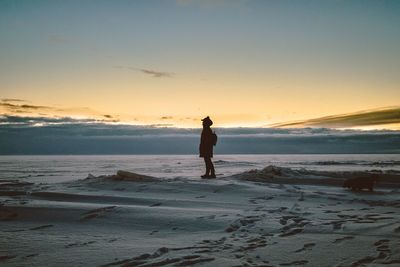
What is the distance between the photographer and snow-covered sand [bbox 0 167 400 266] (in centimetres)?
417

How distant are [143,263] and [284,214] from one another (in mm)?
4241

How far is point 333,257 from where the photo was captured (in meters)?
4.20

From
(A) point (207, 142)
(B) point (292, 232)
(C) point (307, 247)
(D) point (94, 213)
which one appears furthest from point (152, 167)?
(C) point (307, 247)

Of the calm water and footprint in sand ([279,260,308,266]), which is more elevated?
footprint in sand ([279,260,308,266])

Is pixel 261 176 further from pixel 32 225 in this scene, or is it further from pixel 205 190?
pixel 32 225

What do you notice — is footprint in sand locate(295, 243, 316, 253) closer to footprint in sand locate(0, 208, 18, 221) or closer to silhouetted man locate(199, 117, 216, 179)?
footprint in sand locate(0, 208, 18, 221)

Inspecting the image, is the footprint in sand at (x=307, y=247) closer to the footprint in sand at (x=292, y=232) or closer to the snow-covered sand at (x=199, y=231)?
the snow-covered sand at (x=199, y=231)

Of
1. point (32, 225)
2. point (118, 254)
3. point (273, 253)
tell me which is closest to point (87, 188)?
point (32, 225)

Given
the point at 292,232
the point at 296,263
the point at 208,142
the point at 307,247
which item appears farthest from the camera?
the point at 208,142

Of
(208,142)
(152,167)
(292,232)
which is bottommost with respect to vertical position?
(152,167)

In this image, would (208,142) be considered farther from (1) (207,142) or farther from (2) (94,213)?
(2) (94,213)

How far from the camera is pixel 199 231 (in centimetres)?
580

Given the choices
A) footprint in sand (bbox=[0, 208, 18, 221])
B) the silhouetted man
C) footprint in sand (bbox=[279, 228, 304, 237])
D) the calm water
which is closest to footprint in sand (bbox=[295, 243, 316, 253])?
footprint in sand (bbox=[279, 228, 304, 237])

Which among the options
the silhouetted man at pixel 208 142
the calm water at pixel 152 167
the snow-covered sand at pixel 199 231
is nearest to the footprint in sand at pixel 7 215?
the snow-covered sand at pixel 199 231
